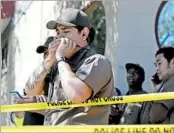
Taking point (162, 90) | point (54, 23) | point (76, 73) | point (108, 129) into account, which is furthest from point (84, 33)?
point (162, 90)

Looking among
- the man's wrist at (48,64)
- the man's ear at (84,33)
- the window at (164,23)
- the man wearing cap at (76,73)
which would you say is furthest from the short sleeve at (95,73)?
the window at (164,23)

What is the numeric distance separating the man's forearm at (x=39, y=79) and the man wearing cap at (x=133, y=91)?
4.88ft

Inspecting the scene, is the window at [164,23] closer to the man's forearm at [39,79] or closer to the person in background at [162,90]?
the person in background at [162,90]

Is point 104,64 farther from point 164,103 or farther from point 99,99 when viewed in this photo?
point 164,103

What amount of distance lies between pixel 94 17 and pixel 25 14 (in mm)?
3337

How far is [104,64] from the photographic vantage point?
3307 mm

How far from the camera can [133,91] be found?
5977 millimetres

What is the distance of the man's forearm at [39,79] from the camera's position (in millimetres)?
3712

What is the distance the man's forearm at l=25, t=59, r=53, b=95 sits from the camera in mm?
3712

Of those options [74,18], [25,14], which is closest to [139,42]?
[74,18]

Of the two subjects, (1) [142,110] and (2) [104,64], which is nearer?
(2) [104,64]

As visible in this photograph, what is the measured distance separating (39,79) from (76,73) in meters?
0.55

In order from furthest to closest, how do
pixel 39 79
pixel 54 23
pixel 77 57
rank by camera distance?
pixel 39 79
pixel 54 23
pixel 77 57

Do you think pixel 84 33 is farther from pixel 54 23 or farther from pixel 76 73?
pixel 76 73
